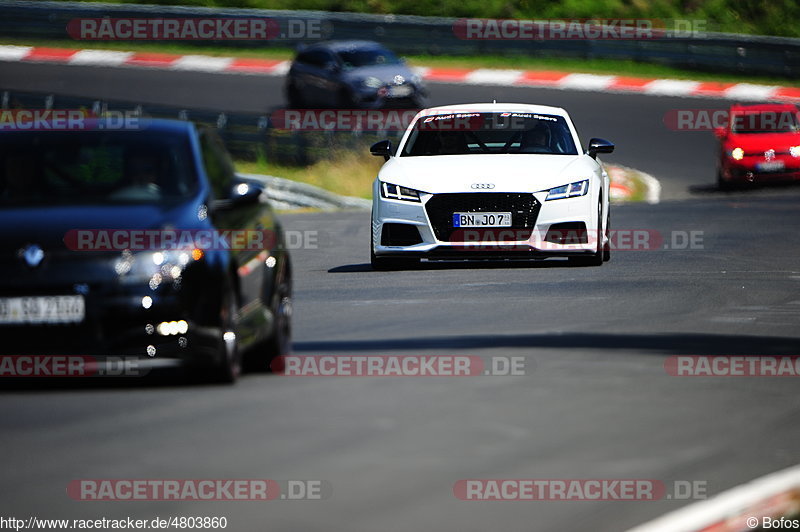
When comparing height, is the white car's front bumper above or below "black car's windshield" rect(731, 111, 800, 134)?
above

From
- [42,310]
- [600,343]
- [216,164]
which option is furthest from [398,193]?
[42,310]

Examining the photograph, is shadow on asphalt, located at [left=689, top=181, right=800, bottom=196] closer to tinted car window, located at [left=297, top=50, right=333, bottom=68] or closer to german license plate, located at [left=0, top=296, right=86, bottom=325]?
tinted car window, located at [left=297, top=50, right=333, bottom=68]

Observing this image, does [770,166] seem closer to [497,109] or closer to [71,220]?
[497,109]

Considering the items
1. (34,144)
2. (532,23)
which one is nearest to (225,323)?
(34,144)

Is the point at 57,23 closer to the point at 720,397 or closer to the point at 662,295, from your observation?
the point at 662,295

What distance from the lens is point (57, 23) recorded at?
144ft

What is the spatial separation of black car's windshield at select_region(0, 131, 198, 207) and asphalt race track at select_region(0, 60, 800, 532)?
1.06 meters

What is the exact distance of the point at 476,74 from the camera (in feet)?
132

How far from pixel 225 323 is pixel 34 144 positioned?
5.54ft

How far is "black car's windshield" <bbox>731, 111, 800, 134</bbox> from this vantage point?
95.0 ft

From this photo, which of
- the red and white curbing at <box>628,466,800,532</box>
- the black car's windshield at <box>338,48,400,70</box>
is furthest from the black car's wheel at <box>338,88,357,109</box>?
the red and white curbing at <box>628,466,800,532</box>

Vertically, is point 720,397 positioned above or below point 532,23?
above

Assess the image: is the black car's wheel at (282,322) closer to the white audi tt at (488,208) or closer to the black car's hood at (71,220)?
the black car's hood at (71,220)

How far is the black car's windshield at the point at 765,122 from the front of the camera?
28969mm
